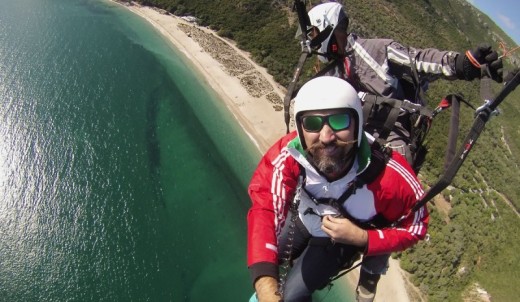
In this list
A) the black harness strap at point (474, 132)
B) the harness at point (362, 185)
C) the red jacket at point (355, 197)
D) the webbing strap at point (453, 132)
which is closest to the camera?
the black harness strap at point (474, 132)

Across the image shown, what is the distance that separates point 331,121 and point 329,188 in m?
0.91

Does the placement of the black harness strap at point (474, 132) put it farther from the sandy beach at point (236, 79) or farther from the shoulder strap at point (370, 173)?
the sandy beach at point (236, 79)

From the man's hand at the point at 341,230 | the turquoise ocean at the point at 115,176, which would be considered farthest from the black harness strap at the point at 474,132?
the turquoise ocean at the point at 115,176

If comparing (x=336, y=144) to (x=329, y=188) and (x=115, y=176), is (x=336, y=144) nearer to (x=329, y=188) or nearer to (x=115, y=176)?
(x=329, y=188)

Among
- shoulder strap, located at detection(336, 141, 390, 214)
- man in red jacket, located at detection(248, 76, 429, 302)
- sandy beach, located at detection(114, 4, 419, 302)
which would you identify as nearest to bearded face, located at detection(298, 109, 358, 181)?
man in red jacket, located at detection(248, 76, 429, 302)

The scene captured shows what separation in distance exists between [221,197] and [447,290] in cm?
1452

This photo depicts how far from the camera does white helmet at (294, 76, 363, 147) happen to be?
3.53 meters

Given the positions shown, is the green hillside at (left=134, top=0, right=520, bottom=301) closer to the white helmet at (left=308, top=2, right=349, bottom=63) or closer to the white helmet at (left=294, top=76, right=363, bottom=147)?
the white helmet at (left=308, top=2, right=349, bottom=63)

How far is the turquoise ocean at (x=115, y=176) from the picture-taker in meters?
19.1

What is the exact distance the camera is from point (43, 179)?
927 inches

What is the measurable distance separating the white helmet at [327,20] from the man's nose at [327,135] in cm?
295

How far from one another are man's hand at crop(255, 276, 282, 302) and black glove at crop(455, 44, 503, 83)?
3689 millimetres

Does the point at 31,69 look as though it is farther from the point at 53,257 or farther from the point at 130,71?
the point at 53,257

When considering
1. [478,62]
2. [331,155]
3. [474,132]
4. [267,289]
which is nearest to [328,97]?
[331,155]
